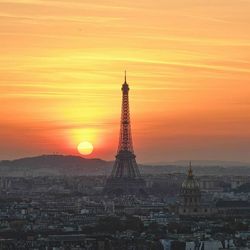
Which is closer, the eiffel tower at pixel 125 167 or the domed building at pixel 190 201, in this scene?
the domed building at pixel 190 201

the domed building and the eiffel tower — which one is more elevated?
the eiffel tower

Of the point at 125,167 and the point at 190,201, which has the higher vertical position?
the point at 125,167

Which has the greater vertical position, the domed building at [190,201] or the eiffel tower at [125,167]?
the eiffel tower at [125,167]

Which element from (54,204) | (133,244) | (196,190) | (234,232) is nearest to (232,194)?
(54,204)

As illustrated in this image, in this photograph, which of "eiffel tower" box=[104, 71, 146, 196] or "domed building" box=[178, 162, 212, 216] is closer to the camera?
"domed building" box=[178, 162, 212, 216]

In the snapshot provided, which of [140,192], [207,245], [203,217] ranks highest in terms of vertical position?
[140,192]

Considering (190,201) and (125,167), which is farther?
(125,167)

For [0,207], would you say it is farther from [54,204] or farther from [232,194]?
[232,194]

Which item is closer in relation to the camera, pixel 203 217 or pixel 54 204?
pixel 203 217
